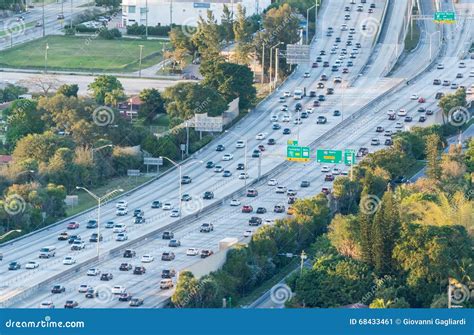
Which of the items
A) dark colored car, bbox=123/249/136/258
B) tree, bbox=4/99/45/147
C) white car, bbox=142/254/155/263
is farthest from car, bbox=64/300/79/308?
tree, bbox=4/99/45/147

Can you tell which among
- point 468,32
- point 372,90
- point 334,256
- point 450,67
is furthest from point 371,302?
point 468,32

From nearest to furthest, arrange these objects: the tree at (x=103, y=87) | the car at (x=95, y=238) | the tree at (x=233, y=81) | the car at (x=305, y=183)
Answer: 1. the car at (x=95, y=238)
2. the car at (x=305, y=183)
3. the tree at (x=233, y=81)
4. the tree at (x=103, y=87)

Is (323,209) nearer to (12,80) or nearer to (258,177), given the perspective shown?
(258,177)

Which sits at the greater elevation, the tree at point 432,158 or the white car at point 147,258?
the tree at point 432,158

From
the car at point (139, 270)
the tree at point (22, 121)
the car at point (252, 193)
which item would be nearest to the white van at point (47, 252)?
the car at point (139, 270)

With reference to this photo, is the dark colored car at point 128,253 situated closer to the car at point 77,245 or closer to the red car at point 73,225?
the car at point 77,245

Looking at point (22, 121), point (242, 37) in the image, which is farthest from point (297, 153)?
point (242, 37)

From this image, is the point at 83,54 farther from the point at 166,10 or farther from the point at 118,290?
the point at 118,290
